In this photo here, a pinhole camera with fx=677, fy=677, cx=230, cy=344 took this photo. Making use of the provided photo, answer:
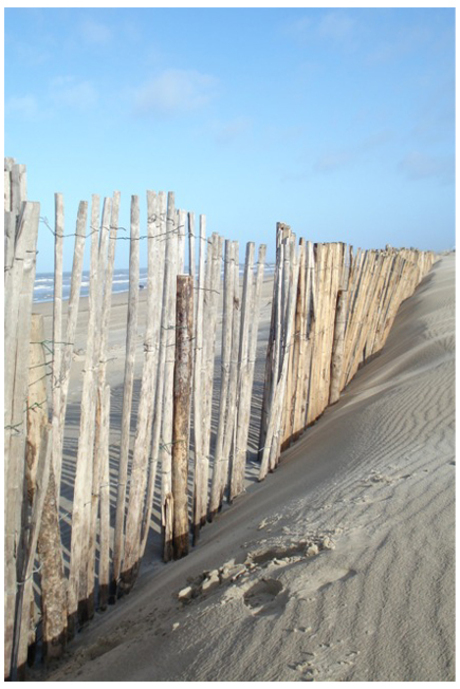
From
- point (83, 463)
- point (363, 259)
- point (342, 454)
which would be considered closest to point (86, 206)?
point (83, 463)

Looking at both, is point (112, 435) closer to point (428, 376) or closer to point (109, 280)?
point (428, 376)

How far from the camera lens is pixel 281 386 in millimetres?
5586

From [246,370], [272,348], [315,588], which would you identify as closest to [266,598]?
[315,588]

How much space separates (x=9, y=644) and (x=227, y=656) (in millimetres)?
1100

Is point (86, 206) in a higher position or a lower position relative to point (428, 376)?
higher

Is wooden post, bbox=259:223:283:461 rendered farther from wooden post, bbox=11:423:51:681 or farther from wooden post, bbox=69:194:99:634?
wooden post, bbox=11:423:51:681

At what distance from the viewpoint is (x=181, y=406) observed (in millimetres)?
4055

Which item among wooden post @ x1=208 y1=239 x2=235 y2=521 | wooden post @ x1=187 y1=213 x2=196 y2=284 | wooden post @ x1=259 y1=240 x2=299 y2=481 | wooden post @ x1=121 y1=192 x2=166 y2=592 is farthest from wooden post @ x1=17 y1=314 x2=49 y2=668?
wooden post @ x1=259 y1=240 x2=299 y2=481

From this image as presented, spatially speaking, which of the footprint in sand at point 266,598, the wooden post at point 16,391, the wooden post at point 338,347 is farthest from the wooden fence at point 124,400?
the wooden post at point 338,347

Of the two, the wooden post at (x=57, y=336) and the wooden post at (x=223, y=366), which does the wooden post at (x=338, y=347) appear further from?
the wooden post at (x=57, y=336)

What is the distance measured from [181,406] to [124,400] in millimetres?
449

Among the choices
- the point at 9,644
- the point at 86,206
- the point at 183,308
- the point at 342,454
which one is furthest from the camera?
the point at 342,454

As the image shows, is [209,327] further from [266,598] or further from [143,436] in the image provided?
[266,598]

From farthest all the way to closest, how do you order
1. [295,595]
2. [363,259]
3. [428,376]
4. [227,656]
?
[363,259] → [428,376] → [295,595] → [227,656]
